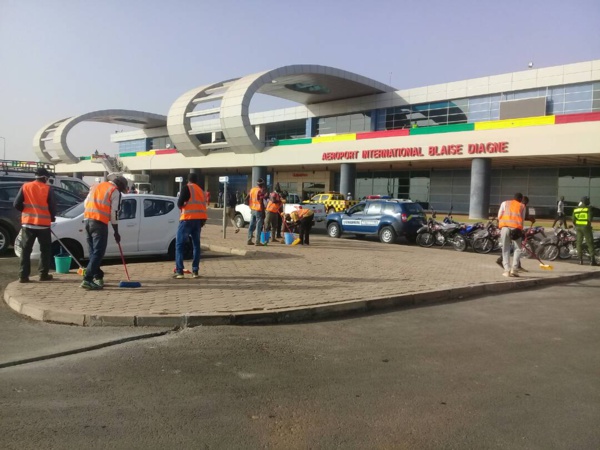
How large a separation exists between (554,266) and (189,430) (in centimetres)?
1175

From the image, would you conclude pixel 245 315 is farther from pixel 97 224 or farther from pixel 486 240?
pixel 486 240

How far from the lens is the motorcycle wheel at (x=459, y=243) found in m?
16.0

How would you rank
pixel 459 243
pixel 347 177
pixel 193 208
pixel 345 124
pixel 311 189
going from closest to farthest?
pixel 193 208 < pixel 459 243 < pixel 347 177 < pixel 345 124 < pixel 311 189

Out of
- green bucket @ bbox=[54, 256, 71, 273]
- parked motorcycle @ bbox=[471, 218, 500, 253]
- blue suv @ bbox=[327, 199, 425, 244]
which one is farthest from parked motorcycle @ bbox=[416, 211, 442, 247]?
green bucket @ bbox=[54, 256, 71, 273]

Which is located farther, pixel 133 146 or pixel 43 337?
pixel 133 146

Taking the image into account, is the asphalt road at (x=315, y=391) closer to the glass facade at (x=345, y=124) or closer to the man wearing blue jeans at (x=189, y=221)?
the man wearing blue jeans at (x=189, y=221)

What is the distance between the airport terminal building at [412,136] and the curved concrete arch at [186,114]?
12 centimetres

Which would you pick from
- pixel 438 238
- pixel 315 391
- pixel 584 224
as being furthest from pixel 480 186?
pixel 315 391

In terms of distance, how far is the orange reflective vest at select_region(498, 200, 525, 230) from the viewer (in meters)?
10.3

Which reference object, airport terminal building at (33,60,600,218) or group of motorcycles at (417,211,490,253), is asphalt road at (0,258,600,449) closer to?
group of motorcycles at (417,211,490,253)

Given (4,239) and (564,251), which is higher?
(4,239)

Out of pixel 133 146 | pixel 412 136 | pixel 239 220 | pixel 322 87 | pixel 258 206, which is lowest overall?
pixel 239 220

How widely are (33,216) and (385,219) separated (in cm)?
1250

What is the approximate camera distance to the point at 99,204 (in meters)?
7.32
